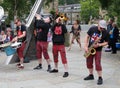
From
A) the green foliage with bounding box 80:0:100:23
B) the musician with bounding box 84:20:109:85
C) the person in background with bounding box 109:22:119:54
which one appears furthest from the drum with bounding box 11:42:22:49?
the green foliage with bounding box 80:0:100:23

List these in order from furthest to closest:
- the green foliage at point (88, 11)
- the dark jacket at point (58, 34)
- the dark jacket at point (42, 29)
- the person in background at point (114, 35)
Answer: the green foliage at point (88, 11)
the person in background at point (114, 35)
the dark jacket at point (42, 29)
the dark jacket at point (58, 34)

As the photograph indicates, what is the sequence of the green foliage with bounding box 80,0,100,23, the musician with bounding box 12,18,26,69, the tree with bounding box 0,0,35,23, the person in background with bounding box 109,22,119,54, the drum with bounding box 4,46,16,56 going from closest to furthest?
the musician with bounding box 12,18,26,69
the drum with bounding box 4,46,16,56
the person in background with bounding box 109,22,119,54
the tree with bounding box 0,0,35,23
the green foliage with bounding box 80,0,100,23

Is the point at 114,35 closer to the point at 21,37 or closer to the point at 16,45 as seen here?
the point at 21,37

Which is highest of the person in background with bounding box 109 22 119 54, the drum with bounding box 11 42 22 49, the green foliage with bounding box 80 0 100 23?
the drum with bounding box 11 42 22 49

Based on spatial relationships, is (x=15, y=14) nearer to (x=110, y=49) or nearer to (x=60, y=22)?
(x=110, y=49)

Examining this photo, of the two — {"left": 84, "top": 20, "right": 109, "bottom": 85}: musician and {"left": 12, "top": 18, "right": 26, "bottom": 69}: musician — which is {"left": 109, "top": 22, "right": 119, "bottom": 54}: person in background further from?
{"left": 84, "top": 20, "right": 109, "bottom": 85}: musician

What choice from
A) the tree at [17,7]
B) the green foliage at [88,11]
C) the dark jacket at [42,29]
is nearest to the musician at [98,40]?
the dark jacket at [42,29]

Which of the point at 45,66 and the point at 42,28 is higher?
the point at 42,28

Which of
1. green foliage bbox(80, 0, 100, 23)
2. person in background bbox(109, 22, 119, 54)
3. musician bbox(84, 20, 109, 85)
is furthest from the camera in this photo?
green foliage bbox(80, 0, 100, 23)

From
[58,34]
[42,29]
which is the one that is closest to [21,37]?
[42,29]

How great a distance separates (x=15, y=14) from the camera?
2520 cm

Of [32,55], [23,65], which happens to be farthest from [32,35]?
[23,65]

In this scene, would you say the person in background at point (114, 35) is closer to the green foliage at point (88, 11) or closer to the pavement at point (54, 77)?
the pavement at point (54, 77)

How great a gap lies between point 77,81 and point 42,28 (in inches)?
→ 95.8
